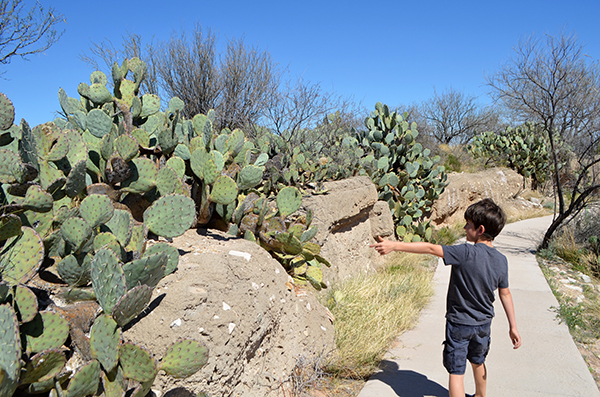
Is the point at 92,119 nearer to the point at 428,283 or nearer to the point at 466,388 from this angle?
the point at 466,388

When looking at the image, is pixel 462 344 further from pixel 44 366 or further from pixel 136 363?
pixel 44 366

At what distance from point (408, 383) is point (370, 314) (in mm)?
965

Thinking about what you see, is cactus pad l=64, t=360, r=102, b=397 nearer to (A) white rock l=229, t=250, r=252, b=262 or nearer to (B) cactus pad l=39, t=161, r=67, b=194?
(B) cactus pad l=39, t=161, r=67, b=194

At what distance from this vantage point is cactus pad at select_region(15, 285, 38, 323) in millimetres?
1934

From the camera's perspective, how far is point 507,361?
Result: 410cm

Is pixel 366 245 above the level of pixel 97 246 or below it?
below

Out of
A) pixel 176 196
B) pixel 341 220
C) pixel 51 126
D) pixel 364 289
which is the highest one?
pixel 51 126

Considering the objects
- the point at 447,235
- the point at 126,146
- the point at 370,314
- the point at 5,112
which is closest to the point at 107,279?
the point at 5,112

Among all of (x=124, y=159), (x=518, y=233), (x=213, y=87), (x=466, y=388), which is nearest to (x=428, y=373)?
(x=466, y=388)

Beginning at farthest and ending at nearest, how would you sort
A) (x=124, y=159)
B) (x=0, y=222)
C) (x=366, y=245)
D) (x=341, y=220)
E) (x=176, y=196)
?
(x=366, y=245), (x=341, y=220), (x=124, y=159), (x=176, y=196), (x=0, y=222)

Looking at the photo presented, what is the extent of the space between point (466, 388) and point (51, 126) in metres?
3.60

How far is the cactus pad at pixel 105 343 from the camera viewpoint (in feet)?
6.73

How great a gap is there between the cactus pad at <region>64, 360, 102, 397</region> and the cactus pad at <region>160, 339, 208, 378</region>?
312 mm

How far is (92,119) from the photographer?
3494mm
